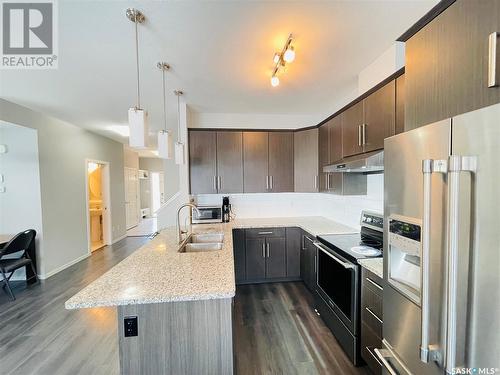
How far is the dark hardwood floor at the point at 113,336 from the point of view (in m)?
1.88

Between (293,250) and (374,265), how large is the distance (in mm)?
1760

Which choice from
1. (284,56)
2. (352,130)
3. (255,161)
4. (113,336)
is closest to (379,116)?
(352,130)

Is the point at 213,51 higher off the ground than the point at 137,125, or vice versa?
the point at 213,51

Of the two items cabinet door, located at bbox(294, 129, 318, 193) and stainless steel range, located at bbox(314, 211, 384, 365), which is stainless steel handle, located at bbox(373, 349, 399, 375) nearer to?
stainless steel range, located at bbox(314, 211, 384, 365)

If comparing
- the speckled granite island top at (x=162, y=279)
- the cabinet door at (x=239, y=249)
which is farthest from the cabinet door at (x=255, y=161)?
the speckled granite island top at (x=162, y=279)

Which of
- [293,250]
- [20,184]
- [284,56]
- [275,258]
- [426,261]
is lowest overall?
[275,258]

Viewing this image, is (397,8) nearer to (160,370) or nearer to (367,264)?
(367,264)

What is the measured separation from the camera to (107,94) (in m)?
2.93

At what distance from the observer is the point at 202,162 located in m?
3.44

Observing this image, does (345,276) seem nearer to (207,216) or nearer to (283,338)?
(283,338)

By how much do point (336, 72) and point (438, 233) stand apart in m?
2.15

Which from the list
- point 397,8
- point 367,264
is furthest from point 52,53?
point 367,264

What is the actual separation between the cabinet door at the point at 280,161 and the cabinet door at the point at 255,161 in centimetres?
9

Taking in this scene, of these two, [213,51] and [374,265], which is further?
[213,51]
